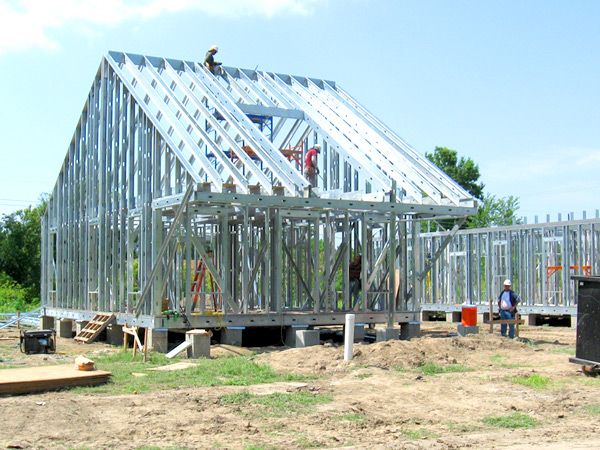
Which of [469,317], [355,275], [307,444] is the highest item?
[355,275]

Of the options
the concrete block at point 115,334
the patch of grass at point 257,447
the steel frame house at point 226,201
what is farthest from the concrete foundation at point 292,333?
the patch of grass at point 257,447

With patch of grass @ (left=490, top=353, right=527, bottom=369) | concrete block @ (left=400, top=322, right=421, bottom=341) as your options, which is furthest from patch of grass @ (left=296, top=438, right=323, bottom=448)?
concrete block @ (left=400, top=322, right=421, bottom=341)

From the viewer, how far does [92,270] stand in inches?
820

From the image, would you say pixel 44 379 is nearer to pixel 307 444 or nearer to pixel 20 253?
pixel 307 444

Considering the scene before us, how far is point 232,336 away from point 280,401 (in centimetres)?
669

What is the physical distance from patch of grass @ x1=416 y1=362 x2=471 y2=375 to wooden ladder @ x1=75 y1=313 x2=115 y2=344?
27.7 ft

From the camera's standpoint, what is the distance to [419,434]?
8.16 meters

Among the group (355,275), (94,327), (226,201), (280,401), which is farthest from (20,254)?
(280,401)

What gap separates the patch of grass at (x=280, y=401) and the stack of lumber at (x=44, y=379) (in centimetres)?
228

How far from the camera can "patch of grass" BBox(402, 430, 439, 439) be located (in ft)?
26.3

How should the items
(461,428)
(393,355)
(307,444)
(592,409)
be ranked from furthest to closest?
(393,355) < (592,409) < (461,428) < (307,444)

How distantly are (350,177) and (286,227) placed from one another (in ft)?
7.98

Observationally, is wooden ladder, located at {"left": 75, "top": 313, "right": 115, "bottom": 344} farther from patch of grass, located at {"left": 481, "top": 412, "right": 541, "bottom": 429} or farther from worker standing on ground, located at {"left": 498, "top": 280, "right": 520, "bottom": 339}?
patch of grass, located at {"left": 481, "top": 412, "right": 541, "bottom": 429}

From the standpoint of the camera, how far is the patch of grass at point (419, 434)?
26.3 feet
